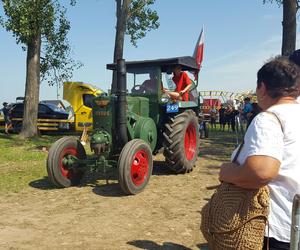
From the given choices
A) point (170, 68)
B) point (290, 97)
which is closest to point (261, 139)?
point (290, 97)

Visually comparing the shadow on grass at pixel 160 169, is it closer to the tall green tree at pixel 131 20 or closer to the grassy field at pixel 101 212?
the grassy field at pixel 101 212

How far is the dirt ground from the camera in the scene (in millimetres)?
4477

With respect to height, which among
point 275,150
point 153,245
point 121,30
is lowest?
point 153,245

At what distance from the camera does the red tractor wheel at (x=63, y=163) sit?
6652 millimetres

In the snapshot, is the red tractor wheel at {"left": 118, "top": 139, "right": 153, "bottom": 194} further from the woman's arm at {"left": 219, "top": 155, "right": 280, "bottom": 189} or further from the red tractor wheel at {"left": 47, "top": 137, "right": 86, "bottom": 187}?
the woman's arm at {"left": 219, "top": 155, "right": 280, "bottom": 189}

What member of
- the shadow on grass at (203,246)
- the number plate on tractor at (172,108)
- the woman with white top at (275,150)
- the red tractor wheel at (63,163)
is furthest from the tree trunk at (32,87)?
the woman with white top at (275,150)

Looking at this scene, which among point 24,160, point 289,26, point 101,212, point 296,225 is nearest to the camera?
point 296,225

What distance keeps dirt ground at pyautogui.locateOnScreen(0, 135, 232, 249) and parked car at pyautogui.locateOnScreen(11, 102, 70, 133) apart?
11.7 metres

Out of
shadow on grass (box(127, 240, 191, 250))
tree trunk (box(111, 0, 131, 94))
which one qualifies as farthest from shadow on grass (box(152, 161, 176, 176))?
tree trunk (box(111, 0, 131, 94))

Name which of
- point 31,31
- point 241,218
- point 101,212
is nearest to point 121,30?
A: point 31,31

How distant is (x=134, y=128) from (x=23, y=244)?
10.6ft

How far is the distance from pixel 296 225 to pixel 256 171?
306 mm

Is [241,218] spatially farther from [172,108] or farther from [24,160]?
[24,160]

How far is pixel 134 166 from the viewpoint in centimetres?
643
